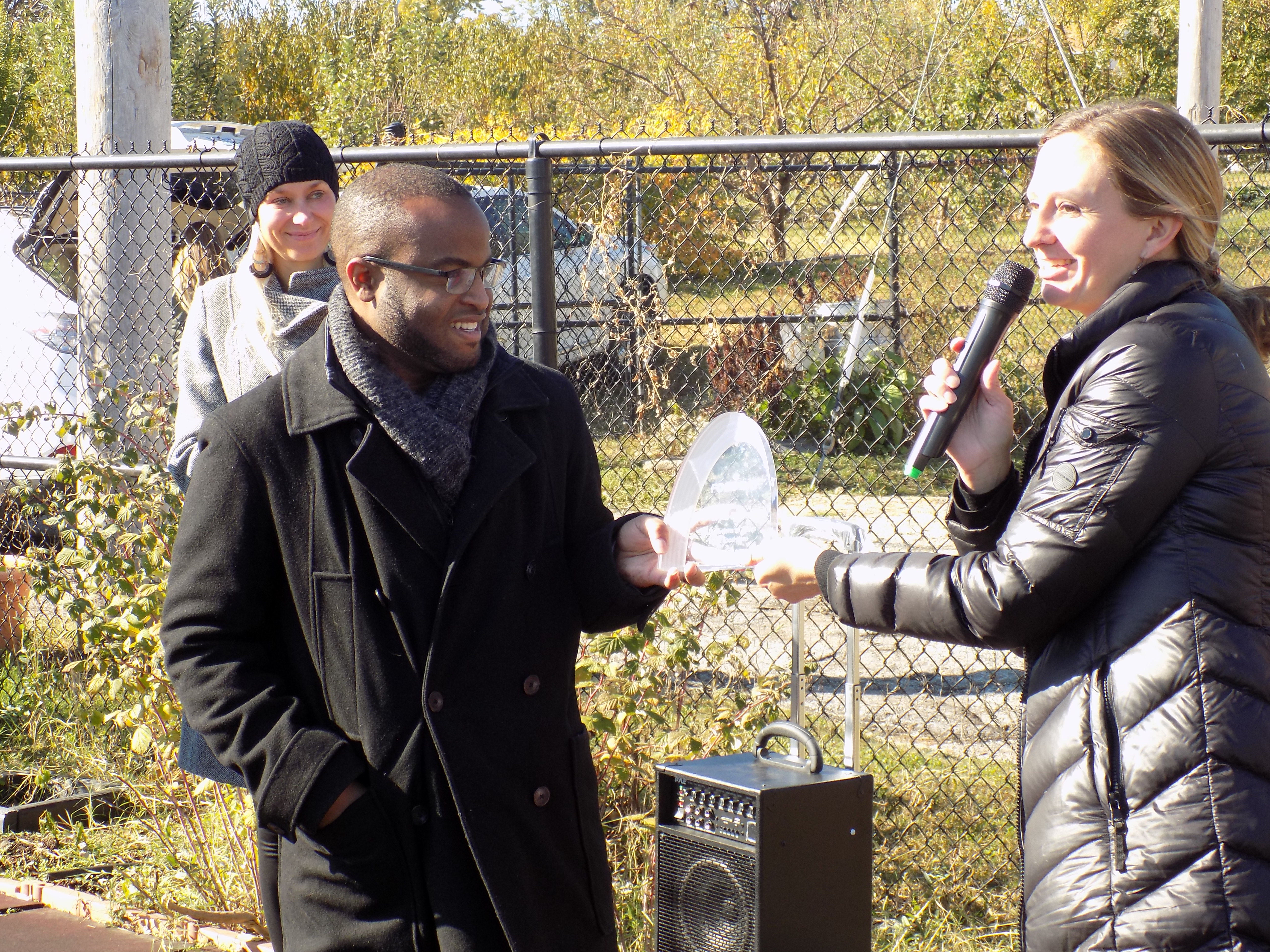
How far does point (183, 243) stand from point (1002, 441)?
4514 mm

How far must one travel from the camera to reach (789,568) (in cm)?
228

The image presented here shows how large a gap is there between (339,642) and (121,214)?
3492mm

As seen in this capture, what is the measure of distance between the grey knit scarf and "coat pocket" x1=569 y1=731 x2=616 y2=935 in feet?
1.71

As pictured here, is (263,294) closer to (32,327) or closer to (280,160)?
(280,160)

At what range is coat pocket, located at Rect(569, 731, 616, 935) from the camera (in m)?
2.26

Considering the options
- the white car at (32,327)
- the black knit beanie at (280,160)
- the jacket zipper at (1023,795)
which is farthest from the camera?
the white car at (32,327)

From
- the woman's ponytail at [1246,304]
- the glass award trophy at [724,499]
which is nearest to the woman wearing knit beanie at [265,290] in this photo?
the glass award trophy at [724,499]

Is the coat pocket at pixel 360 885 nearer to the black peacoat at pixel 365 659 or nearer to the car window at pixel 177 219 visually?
the black peacoat at pixel 365 659

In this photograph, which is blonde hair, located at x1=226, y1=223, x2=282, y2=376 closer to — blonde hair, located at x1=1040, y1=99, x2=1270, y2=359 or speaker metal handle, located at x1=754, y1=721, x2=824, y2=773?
speaker metal handle, located at x1=754, y1=721, x2=824, y2=773

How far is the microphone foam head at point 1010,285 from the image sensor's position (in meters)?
2.17

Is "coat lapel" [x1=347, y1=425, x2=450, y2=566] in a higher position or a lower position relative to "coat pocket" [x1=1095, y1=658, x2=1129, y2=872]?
higher

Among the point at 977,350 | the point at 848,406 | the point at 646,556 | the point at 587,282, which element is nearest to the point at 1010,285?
the point at 977,350

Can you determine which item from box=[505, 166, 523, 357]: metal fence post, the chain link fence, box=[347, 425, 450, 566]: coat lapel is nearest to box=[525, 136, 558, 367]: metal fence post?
the chain link fence

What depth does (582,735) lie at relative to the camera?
230cm
